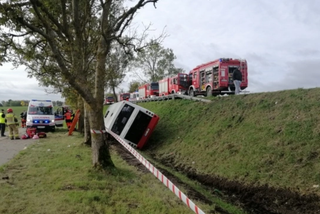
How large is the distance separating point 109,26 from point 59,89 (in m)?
14.6

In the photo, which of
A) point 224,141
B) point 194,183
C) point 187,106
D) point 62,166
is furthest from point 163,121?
point 62,166

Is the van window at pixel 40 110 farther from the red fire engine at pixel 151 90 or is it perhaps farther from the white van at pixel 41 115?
the red fire engine at pixel 151 90

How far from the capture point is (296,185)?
25.5 feet

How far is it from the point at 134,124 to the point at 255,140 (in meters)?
7.22

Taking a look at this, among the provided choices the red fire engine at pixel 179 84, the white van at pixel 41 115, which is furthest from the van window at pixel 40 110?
the red fire engine at pixel 179 84

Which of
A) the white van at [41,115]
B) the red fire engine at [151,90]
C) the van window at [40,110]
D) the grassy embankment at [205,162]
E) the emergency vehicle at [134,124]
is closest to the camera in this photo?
the grassy embankment at [205,162]

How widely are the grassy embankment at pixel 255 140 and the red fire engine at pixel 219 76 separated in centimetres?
314

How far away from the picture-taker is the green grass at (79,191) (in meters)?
5.44

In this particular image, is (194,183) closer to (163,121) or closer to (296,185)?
(296,185)

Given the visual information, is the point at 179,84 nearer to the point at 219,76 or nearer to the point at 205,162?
the point at 219,76

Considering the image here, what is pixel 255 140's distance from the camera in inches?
411

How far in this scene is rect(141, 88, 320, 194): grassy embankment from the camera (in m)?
8.41

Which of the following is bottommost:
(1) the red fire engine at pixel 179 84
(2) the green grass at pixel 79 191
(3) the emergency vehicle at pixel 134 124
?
(2) the green grass at pixel 79 191

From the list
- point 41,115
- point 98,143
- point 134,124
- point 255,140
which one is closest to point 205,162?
point 255,140
